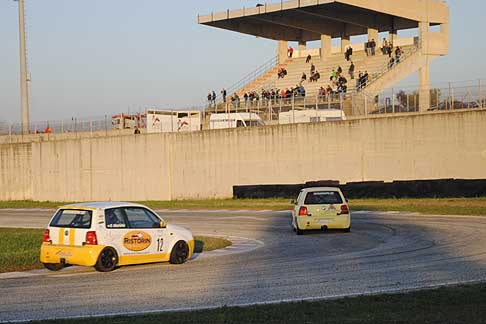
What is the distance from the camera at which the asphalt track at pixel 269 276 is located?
13.3 meters

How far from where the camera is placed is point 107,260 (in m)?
17.8

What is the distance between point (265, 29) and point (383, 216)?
38.8m

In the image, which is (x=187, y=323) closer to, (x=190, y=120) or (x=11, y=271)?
(x=11, y=271)

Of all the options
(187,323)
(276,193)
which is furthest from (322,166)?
(187,323)

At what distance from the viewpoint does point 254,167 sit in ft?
159

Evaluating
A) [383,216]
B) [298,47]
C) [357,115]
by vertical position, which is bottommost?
[383,216]


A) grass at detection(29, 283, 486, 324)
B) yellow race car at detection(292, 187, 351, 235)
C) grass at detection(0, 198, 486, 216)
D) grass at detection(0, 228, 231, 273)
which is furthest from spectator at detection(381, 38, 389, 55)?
grass at detection(29, 283, 486, 324)

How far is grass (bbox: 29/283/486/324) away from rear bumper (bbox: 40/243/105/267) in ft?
19.8

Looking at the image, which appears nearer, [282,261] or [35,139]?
[282,261]

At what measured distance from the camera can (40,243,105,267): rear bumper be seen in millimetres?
17562

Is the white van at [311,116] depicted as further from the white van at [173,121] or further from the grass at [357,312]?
the grass at [357,312]

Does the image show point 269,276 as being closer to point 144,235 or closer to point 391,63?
point 144,235

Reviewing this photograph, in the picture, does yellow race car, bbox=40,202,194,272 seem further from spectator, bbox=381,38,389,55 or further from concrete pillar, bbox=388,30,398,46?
concrete pillar, bbox=388,30,398,46

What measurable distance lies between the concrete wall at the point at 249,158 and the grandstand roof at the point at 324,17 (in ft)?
48.0
